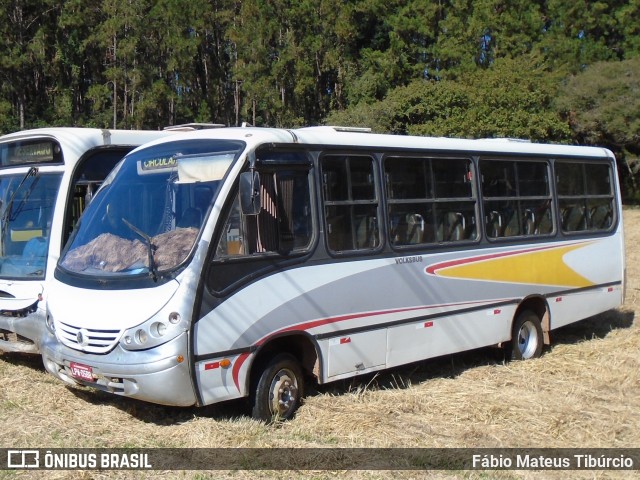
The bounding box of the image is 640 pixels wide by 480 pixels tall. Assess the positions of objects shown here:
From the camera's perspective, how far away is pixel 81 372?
6918 millimetres

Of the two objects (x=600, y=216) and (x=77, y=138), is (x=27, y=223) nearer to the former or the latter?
(x=77, y=138)

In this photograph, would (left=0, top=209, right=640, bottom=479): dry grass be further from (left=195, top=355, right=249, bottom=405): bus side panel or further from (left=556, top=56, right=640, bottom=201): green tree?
(left=556, top=56, right=640, bottom=201): green tree

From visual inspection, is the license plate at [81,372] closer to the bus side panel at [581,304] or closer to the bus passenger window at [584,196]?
the bus side panel at [581,304]

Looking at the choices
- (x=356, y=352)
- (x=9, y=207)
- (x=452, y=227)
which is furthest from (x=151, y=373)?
(x=452, y=227)

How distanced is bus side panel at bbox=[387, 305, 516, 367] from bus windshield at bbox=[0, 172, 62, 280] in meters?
4.11

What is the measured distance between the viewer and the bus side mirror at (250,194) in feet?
22.6

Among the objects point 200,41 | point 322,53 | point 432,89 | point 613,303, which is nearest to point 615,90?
point 432,89

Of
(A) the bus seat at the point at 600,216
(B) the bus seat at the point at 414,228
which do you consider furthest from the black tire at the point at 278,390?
(A) the bus seat at the point at 600,216

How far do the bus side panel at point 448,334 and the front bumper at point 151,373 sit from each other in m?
2.64

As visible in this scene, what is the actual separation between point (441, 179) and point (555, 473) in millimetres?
3923

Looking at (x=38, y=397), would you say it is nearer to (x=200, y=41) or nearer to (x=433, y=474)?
(x=433, y=474)

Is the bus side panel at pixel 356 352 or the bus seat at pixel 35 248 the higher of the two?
the bus seat at pixel 35 248

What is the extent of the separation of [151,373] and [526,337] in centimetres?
599

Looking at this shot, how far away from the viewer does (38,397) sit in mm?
7961
